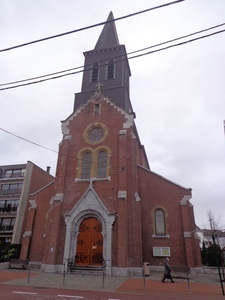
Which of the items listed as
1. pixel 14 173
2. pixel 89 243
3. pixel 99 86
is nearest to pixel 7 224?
pixel 14 173

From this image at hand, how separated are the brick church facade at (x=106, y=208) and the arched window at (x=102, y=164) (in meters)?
0.09

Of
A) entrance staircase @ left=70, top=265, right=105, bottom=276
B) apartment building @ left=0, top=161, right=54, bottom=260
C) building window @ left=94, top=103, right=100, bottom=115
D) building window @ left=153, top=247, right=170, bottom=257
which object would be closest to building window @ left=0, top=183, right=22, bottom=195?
apartment building @ left=0, top=161, right=54, bottom=260

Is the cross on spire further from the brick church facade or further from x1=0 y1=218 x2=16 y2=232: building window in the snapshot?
x1=0 y1=218 x2=16 y2=232: building window

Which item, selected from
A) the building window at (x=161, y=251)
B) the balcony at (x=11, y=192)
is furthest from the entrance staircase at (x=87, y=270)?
the balcony at (x=11, y=192)

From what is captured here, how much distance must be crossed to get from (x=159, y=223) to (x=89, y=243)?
5969 mm

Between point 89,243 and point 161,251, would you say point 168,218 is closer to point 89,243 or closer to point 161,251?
point 161,251

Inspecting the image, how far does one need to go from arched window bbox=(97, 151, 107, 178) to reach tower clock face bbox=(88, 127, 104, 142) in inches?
57.2

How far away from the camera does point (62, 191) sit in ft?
64.3

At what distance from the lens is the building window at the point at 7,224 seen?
1533 inches

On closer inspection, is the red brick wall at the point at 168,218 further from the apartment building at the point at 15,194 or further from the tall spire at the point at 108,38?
the apartment building at the point at 15,194

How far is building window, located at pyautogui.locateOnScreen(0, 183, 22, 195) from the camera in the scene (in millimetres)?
41203

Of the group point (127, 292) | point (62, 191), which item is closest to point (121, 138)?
point (62, 191)

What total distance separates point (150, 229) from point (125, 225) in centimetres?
333

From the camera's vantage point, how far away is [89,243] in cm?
1794
